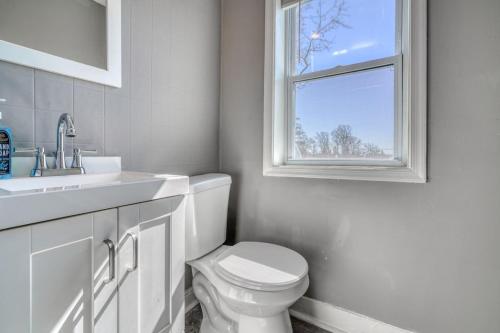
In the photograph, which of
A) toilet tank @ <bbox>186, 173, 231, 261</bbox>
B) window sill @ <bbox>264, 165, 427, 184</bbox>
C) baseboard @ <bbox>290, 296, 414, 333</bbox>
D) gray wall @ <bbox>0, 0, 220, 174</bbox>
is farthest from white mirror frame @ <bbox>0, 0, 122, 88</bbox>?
baseboard @ <bbox>290, 296, 414, 333</bbox>

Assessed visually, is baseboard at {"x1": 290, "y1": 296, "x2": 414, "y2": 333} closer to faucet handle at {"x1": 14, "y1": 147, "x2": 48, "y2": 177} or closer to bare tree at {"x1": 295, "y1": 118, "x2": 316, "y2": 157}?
bare tree at {"x1": 295, "y1": 118, "x2": 316, "y2": 157}

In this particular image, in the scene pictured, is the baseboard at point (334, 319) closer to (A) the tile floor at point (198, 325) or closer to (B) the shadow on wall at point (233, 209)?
(A) the tile floor at point (198, 325)

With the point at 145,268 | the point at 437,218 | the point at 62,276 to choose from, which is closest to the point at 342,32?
the point at 437,218

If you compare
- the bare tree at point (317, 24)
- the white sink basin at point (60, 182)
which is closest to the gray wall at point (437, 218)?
the bare tree at point (317, 24)

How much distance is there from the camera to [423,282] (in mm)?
1093

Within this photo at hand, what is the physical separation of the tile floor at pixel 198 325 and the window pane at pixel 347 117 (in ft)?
3.13

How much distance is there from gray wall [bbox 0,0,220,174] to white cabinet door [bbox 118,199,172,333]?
477mm

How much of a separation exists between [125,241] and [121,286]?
13 cm

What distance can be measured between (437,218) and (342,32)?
1.10 metres

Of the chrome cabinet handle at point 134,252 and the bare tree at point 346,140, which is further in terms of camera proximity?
the bare tree at point 346,140

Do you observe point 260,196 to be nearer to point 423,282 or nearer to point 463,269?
point 423,282

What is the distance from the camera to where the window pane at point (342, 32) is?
4.12ft

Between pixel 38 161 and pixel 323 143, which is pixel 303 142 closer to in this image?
pixel 323 143

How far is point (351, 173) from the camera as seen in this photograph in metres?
1.24
